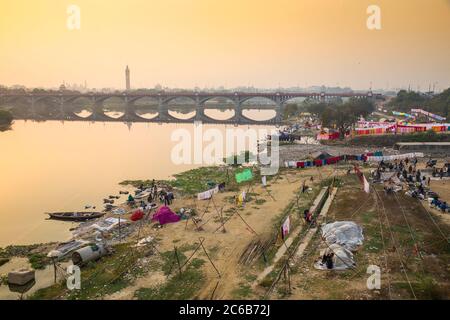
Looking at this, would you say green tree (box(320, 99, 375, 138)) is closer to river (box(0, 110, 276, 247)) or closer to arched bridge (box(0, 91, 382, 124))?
river (box(0, 110, 276, 247))

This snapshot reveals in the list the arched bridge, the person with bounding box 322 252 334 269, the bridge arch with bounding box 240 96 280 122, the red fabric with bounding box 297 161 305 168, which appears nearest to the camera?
the person with bounding box 322 252 334 269

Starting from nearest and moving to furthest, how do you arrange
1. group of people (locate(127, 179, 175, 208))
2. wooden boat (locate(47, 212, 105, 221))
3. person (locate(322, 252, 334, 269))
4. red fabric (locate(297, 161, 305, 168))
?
person (locate(322, 252, 334, 269)) → wooden boat (locate(47, 212, 105, 221)) → group of people (locate(127, 179, 175, 208)) → red fabric (locate(297, 161, 305, 168))

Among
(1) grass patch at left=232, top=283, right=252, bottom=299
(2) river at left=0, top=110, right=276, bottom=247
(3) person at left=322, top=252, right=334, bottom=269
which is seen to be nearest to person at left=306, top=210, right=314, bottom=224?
(3) person at left=322, top=252, right=334, bottom=269

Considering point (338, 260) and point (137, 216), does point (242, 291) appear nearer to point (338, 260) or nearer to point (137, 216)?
point (338, 260)

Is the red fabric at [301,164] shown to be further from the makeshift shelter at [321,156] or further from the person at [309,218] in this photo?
the person at [309,218]

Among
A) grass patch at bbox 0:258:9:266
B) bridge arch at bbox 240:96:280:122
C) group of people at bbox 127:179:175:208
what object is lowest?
grass patch at bbox 0:258:9:266

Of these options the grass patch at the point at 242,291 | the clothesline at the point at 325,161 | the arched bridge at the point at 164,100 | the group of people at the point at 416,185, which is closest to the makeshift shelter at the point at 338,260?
the grass patch at the point at 242,291
